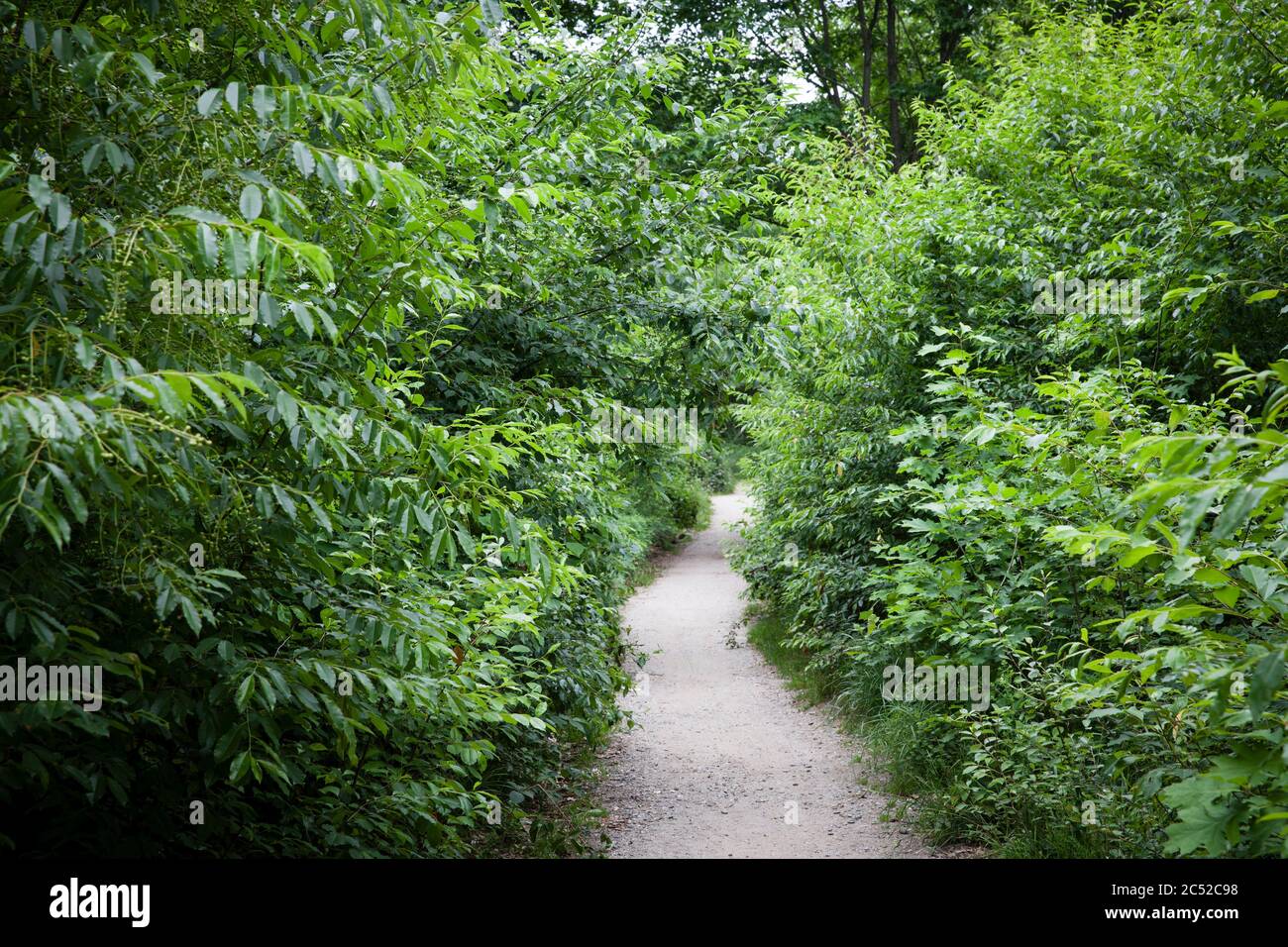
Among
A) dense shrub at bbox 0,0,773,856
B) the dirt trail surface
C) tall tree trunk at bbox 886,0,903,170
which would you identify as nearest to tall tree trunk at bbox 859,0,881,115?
tall tree trunk at bbox 886,0,903,170

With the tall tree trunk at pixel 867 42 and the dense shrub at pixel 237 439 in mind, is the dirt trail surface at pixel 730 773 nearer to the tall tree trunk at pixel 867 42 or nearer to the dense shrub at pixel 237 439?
the dense shrub at pixel 237 439

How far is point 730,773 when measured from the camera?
7418 mm

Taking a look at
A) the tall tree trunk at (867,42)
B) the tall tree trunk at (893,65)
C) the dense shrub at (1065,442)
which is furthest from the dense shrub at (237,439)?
the tall tree trunk at (867,42)

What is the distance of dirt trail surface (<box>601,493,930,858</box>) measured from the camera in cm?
595

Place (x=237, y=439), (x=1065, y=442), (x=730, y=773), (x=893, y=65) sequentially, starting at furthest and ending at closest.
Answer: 1. (x=893, y=65)
2. (x=730, y=773)
3. (x=1065, y=442)
4. (x=237, y=439)

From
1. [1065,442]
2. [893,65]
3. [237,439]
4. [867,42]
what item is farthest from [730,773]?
[867,42]

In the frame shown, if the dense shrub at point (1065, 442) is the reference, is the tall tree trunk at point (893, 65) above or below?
above

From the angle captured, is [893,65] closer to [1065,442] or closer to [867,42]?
[867,42]

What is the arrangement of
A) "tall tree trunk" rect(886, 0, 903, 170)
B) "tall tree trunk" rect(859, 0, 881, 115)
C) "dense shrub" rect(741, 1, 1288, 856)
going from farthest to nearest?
1. "tall tree trunk" rect(859, 0, 881, 115)
2. "tall tree trunk" rect(886, 0, 903, 170)
3. "dense shrub" rect(741, 1, 1288, 856)

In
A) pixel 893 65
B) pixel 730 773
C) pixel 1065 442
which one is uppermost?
pixel 893 65

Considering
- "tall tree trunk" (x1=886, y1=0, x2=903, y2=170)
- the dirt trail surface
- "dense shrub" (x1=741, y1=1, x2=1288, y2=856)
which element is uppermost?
"tall tree trunk" (x1=886, y1=0, x2=903, y2=170)

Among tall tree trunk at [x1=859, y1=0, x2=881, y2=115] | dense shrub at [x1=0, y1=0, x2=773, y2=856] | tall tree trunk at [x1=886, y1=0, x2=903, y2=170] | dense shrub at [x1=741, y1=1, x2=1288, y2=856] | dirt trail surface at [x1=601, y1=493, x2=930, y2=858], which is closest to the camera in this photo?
dense shrub at [x1=0, y1=0, x2=773, y2=856]

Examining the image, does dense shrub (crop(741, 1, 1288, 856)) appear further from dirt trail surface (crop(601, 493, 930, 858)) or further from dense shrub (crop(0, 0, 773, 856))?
dense shrub (crop(0, 0, 773, 856))

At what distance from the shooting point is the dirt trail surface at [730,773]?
19.5 ft
